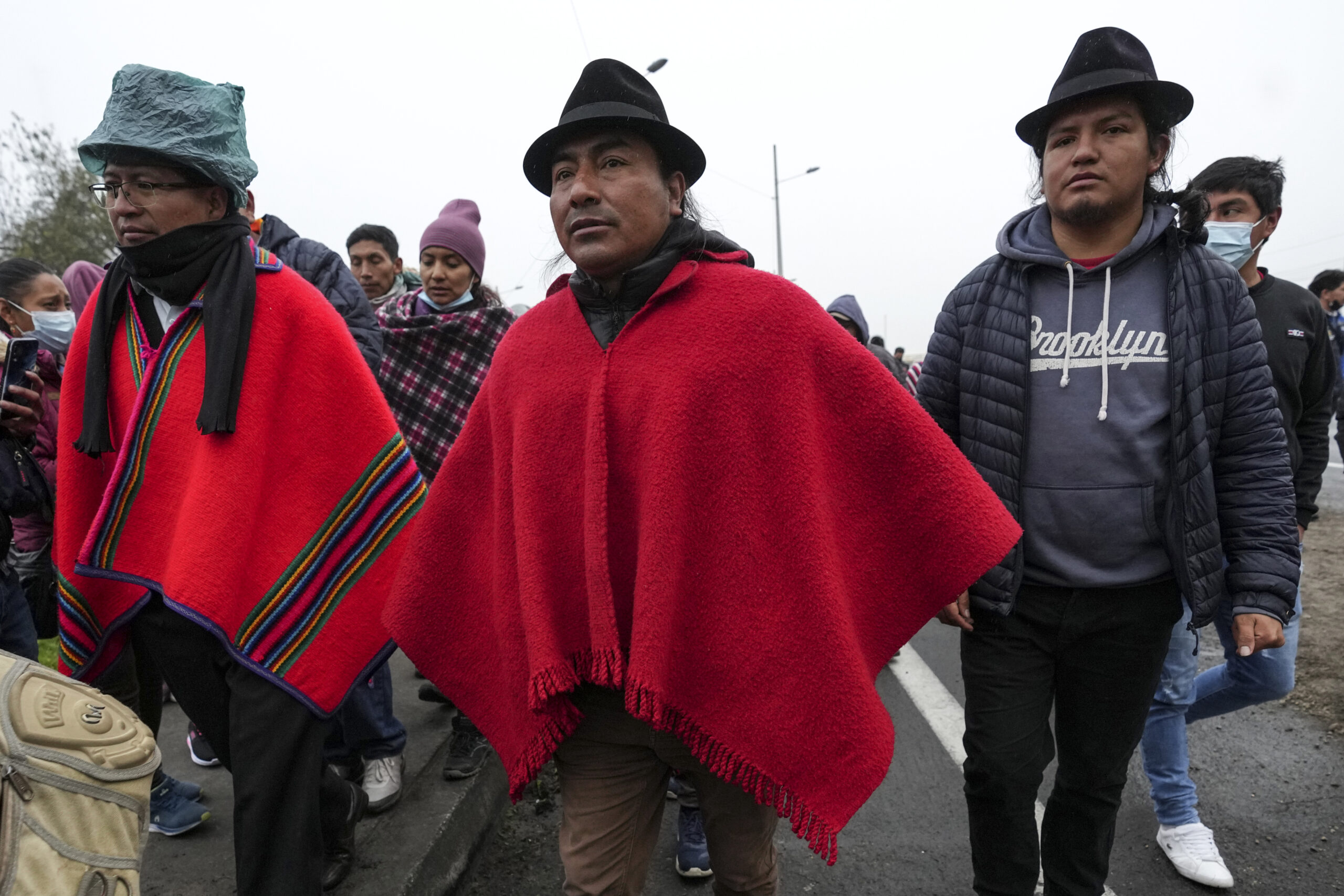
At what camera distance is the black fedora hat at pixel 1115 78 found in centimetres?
214

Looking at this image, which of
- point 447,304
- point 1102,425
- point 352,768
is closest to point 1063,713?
point 1102,425

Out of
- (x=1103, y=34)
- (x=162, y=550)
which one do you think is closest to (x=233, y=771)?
(x=162, y=550)

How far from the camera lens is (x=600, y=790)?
1.92 meters

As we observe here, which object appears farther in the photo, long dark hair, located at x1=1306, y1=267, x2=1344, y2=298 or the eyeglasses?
long dark hair, located at x1=1306, y1=267, x2=1344, y2=298

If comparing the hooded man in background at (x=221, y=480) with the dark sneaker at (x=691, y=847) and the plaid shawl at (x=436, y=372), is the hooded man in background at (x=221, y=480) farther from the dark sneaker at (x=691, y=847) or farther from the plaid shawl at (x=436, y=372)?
the plaid shawl at (x=436, y=372)

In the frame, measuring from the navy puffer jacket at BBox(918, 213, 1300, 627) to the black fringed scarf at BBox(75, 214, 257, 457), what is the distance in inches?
74.0

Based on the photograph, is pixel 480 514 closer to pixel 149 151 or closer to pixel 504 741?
pixel 504 741

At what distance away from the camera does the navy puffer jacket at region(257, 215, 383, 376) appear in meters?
3.36

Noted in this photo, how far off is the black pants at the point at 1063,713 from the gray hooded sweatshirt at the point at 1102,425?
8cm

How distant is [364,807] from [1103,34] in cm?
301

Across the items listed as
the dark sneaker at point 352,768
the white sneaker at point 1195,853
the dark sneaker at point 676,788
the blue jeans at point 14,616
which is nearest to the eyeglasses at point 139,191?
the blue jeans at point 14,616

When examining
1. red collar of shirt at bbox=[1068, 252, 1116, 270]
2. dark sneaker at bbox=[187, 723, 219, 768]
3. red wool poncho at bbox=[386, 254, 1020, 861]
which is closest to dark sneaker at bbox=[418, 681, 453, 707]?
dark sneaker at bbox=[187, 723, 219, 768]

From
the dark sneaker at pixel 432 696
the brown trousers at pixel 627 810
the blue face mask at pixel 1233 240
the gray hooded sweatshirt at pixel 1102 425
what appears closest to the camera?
the brown trousers at pixel 627 810

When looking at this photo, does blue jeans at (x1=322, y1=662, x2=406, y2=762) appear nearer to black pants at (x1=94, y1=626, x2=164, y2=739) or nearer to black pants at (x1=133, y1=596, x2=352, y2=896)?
black pants at (x1=94, y1=626, x2=164, y2=739)
